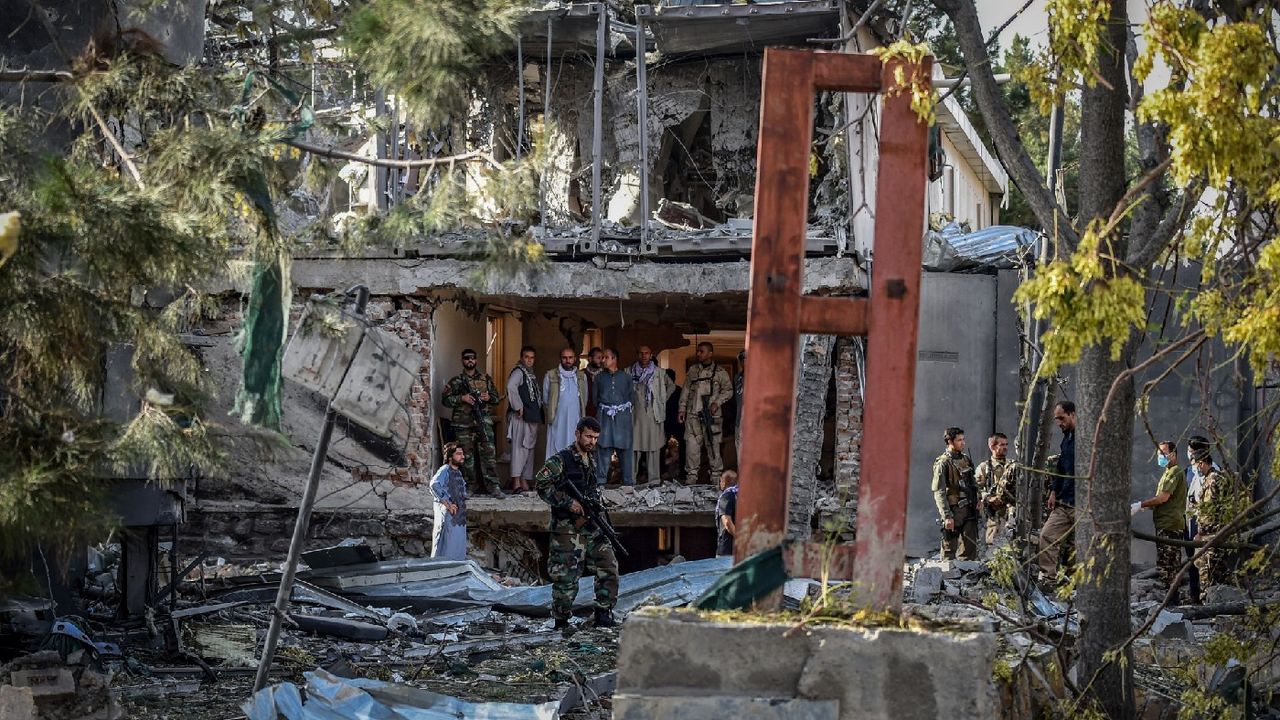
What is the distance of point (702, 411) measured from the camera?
19.1 metres

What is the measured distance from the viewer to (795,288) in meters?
5.54

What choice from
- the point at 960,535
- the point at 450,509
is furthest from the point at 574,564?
the point at 960,535

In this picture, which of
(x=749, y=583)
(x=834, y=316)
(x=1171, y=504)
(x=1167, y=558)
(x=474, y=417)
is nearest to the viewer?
(x=749, y=583)

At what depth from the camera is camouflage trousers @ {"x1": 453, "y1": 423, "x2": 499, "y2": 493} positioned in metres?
18.2

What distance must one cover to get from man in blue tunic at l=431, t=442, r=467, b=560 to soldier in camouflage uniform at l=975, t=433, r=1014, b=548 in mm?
5180

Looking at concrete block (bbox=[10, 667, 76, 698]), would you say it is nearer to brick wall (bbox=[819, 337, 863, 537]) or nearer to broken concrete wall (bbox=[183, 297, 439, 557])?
broken concrete wall (bbox=[183, 297, 439, 557])

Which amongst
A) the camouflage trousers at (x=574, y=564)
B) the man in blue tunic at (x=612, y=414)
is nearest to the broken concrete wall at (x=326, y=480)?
the man in blue tunic at (x=612, y=414)

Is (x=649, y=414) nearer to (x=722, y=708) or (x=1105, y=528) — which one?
(x=1105, y=528)

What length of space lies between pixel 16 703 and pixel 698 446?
12.3m

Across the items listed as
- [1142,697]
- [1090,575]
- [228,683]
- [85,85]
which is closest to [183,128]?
[85,85]

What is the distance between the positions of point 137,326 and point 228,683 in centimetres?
398

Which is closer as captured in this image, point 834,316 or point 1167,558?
point 834,316

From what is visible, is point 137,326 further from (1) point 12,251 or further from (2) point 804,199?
(2) point 804,199

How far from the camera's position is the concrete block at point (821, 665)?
5.08 metres
